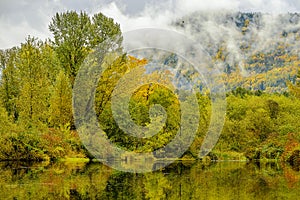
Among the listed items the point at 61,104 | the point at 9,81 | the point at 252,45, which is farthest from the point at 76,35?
the point at 252,45

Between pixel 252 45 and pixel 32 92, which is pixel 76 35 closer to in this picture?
pixel 32 92

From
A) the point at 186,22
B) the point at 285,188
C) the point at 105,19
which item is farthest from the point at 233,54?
the point at 285,188

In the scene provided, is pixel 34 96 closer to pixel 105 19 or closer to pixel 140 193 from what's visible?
pixel 105 19

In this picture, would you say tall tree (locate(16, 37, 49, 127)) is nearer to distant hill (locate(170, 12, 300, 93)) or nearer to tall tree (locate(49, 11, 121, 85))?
tall tree (locate(49, 11, 121, 85))

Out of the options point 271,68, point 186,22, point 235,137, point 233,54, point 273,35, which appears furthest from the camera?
point 186,22

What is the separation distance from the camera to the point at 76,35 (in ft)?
111

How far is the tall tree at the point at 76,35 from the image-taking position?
3381cm

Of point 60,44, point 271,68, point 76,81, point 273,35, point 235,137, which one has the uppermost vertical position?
point 273,35

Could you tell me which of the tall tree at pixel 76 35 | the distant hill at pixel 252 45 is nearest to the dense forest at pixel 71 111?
the tall tree at pixel 76 35

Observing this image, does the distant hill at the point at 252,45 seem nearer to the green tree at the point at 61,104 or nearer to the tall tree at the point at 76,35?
the tall tree at the point at 76,35

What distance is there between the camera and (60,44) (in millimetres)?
34125

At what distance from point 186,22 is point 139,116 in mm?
160192

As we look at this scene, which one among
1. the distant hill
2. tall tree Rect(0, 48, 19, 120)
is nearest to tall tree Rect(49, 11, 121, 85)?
tall tree Rect(0, 48, 19, 120)

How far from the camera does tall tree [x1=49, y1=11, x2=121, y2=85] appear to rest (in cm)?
3381
